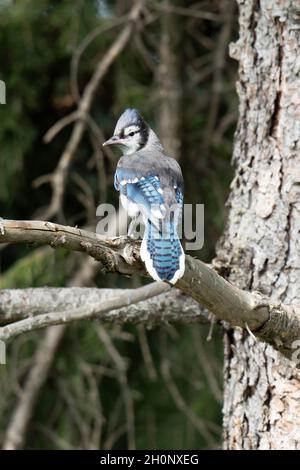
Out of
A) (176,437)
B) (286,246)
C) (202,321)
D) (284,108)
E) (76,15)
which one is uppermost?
(76,15)

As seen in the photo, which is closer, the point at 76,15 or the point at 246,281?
the point at 246,281

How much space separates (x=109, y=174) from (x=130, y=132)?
857 mm

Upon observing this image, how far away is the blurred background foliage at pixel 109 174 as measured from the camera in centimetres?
301

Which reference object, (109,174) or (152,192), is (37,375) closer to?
(109,174)

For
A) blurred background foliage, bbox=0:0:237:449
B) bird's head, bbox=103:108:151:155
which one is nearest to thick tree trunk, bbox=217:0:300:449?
bird's head, bbox=103:108:151:155

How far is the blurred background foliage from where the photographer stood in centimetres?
301

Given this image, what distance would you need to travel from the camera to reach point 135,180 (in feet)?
7.51

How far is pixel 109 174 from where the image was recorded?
3.38 m

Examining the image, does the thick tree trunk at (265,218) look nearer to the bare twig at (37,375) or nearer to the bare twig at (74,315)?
the bare twig at (74,315)

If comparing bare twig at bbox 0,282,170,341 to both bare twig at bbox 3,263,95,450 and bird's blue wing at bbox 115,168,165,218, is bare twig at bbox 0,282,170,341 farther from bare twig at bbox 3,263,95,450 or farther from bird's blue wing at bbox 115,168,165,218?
bare twig at bbox 3,263,95,450

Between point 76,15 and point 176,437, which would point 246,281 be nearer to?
point 176,437

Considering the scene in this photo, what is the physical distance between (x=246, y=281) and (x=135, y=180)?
1.23 ft

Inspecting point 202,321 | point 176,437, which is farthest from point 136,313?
point 176,437

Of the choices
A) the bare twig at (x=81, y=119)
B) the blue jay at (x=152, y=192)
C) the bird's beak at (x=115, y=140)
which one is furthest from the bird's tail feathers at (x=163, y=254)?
the bare twig at (x=81, y=119)
